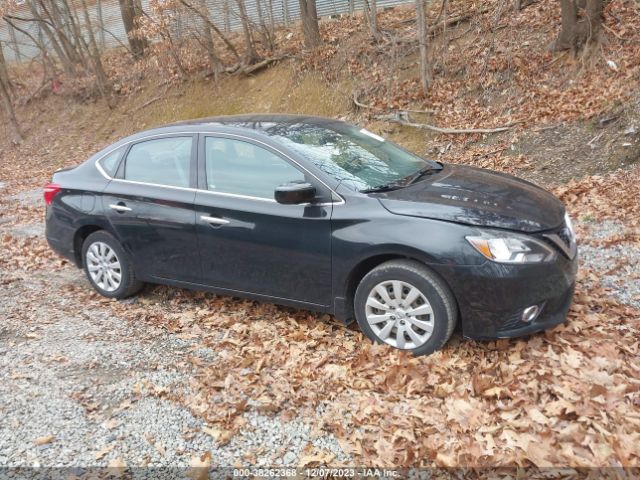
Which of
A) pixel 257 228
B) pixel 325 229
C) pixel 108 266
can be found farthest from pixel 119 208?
pixel 325 229

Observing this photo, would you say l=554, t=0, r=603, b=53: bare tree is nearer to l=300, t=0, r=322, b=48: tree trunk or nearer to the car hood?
l=300, t=0, r=322, b=48: tree trunk

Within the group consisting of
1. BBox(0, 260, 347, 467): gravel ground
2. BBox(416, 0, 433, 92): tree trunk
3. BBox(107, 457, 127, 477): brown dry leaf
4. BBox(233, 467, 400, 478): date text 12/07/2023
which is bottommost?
BBox(0, 260, 347, 467): gravel ground

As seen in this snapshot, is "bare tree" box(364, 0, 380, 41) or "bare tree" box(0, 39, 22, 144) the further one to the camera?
"bare tree" box(0, 39, 22, 144)

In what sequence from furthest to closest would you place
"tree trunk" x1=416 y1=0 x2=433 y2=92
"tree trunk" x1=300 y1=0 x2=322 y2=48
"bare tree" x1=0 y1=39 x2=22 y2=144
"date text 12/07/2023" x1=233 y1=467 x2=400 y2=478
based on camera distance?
Answer: "bare tree" x1=0 y1=39 x2=22 y2=144
"tree trunk" x1=300 y1=0 x2=322 y2=48
"tree trunk" x1=416 y1=0 x2=433 y2=92
"date text 12/07/2023" x1=233 y1=467 x2=400 y2=478

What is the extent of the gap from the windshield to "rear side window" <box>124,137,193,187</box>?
785mm

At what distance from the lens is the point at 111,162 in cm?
541

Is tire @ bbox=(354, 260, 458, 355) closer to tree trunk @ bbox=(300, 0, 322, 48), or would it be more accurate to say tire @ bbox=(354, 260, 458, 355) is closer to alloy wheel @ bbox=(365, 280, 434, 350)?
alloy wheel @ bbox=(365, 280, 434, 350)

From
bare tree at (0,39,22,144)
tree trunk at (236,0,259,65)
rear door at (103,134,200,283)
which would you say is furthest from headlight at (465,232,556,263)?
bare tree at (0,39,22,144)

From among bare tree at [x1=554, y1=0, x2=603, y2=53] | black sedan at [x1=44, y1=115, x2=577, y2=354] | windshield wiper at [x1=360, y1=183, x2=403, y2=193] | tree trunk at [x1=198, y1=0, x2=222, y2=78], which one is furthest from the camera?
tree trunk at [x1=198, y1=0, x2=222, y2=78]

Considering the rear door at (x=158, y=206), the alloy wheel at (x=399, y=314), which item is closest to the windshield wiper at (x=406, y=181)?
the alloy wheel at (x=399, y=314)

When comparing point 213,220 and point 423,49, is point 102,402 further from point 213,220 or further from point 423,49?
point 423,49

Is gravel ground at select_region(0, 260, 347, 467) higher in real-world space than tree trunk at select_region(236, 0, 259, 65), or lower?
lower

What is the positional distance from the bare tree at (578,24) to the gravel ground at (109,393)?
5159 millimetres

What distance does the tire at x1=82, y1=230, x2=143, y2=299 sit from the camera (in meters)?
5.29
